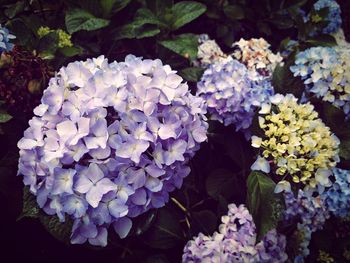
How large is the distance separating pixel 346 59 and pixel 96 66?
0.75 metres

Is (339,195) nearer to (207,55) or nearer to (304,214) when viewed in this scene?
(304,214)

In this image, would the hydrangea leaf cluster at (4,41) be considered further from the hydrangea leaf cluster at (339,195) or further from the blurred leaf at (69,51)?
the hydrangea leaf cluster at (339,195)

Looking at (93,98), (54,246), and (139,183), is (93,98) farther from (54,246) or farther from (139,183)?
(54,246)

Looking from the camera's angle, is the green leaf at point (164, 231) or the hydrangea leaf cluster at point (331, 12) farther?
the hydrangea leaf cluster at point (331, 12)

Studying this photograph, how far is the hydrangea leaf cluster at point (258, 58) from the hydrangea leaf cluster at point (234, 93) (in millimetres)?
128

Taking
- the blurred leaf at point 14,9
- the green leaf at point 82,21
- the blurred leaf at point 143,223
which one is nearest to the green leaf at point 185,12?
the green leaf at point 82,21

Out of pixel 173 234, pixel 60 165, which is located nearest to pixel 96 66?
pixel 60 165

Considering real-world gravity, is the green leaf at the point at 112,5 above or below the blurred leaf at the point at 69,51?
above

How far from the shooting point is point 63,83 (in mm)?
915

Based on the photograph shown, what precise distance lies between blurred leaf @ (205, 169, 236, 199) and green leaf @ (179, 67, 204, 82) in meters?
0.33

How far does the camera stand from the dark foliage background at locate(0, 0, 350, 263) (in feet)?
3.86

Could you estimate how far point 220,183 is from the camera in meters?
1.34

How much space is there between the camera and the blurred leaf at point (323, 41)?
162 centimetres

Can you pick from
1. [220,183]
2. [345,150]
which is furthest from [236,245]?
[345,150]
